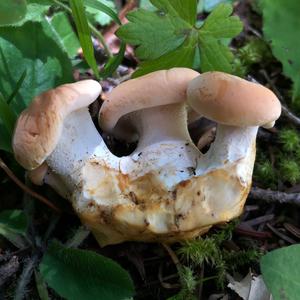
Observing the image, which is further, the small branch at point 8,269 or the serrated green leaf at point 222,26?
the serrated green leaf at point 222,26

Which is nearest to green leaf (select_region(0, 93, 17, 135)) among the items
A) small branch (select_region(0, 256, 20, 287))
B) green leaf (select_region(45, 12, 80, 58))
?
small branch (select_region(0, 256, 20, 287))

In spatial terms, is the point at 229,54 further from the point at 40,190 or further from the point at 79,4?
the point at 40,190

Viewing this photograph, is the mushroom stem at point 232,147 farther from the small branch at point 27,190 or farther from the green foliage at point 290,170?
the small branch at point 27,190

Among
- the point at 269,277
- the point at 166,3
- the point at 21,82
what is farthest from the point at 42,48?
the point at 269,277

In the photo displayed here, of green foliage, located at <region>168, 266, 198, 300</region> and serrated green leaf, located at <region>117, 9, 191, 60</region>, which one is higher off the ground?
serrated green leaf, located at <region>117, 9, 191, 60</region>

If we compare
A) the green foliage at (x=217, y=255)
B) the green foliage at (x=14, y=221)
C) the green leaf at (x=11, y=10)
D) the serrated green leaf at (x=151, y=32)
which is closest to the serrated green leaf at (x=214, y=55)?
the serrated green leaf at (x=151, y=32)

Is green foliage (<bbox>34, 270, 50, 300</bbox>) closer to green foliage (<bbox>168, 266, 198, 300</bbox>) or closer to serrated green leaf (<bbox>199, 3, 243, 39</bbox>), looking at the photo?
green foliage (<bbox>168, 266, 198, 300</bbox>)

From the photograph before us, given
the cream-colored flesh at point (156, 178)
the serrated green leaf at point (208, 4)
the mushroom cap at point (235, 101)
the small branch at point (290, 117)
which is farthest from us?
the serrated green leaf at point (208, 4)
